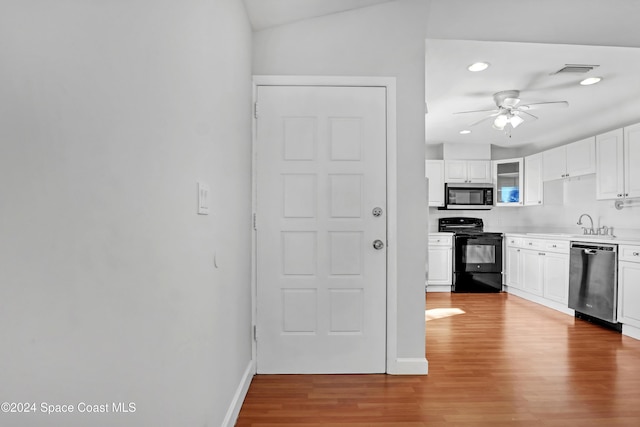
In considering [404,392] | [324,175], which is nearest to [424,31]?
[324,175]

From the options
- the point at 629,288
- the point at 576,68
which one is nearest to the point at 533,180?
the point at 629,288

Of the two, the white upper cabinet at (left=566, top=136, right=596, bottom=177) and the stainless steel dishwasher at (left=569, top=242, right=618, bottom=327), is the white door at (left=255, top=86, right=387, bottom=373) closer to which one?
the stainless steel dishwasher at (left=569, top=242, right=618, bottom=327)

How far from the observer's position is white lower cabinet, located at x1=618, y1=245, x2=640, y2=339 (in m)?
3.48

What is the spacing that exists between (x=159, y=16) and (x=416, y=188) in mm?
1934

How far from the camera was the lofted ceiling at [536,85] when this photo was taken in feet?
9.76

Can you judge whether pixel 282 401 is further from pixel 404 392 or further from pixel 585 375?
pixel 585 375

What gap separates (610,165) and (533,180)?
1.47 metres

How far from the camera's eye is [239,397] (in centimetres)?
209

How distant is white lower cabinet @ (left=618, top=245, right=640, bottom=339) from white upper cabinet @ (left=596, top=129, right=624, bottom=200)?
37.0 inches

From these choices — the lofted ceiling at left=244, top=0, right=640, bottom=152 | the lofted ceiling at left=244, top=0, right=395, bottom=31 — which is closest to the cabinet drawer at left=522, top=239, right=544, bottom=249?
the lofted ceiling at left=244, top=0, right=640, bottom=152

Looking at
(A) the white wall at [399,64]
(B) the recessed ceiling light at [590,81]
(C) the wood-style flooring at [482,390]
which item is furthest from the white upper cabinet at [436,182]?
(A) the white wall at [399,64]

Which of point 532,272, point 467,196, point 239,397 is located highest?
point 467,196

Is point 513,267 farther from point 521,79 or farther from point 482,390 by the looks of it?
point 482,390

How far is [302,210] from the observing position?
2611 millimetres
